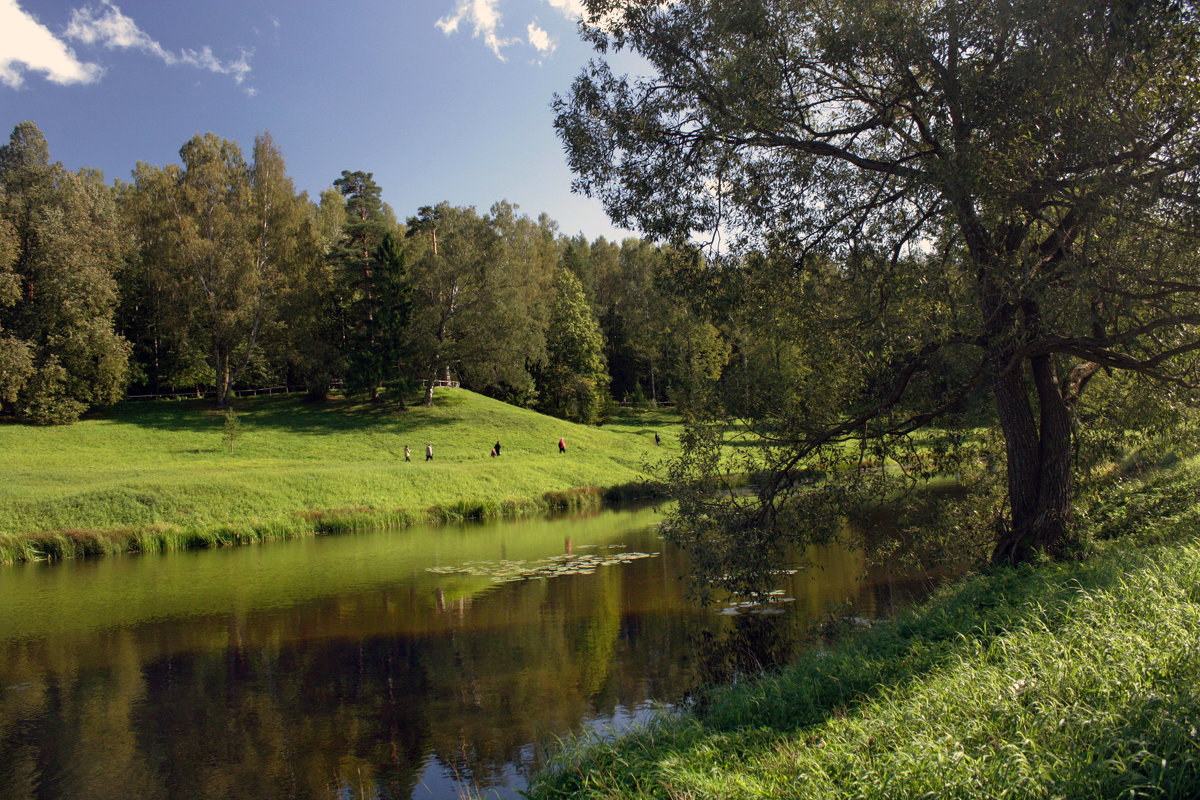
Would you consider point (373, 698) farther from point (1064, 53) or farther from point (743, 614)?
point (1064, 53)

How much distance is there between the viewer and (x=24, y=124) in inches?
1912

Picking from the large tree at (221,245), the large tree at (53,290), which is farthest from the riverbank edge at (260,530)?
the large tree at (221,245)

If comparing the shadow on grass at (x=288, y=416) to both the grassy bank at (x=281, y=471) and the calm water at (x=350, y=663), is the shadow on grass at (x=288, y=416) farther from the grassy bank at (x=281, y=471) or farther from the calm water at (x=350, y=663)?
the calm water at (x=350, y=663)

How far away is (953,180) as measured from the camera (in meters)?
9.46

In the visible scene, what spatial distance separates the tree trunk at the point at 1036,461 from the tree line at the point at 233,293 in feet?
126

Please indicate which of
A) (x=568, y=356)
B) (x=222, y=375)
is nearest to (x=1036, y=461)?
(x=222, y=375)

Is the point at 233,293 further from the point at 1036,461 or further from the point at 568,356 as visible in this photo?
the point at 1036,461

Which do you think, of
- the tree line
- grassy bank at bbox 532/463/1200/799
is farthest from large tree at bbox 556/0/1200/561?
the tree line

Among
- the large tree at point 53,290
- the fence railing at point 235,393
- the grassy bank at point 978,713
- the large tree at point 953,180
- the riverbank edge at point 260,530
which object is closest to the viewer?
the grassy bank at point 978,713

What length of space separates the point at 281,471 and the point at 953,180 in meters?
30.7

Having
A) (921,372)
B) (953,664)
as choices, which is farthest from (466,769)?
(921,372)

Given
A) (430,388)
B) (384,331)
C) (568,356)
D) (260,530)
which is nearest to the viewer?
(260,530)

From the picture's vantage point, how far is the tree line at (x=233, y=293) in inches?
1802

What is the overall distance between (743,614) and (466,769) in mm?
7166
